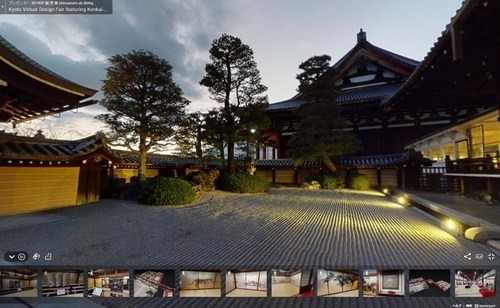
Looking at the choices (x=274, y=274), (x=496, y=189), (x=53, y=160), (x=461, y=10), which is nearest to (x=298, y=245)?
(x=274, y=274)

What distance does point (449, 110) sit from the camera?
10.8 meters

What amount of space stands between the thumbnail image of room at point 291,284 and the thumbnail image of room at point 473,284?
35.7 inches

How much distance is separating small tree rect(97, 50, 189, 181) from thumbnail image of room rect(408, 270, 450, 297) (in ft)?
27.8

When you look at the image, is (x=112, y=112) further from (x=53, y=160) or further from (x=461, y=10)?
(x=461, y=10)

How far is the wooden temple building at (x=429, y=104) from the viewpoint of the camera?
3.62 m

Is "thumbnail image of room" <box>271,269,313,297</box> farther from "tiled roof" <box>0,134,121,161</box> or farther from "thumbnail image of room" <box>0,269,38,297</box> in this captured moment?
"tiled roof" <box>0,134,121,161</box>

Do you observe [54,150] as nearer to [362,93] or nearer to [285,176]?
[285,176]

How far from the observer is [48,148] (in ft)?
17.7

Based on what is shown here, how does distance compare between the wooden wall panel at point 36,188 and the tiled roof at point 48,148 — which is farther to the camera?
the wooden wall panel at point 36,188

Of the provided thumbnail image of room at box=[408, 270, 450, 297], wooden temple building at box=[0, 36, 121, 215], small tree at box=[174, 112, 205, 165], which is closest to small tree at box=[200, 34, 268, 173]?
small tree at box=[174, 112, 205, 165]

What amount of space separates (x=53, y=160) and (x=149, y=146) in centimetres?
353

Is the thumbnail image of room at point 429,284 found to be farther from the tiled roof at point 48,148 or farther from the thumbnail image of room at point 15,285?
the tiled roof at point 48,148

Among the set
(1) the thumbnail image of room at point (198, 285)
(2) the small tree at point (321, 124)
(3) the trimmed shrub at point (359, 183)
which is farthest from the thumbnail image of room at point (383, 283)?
(3) the trimmed shrub at point (359, 183)

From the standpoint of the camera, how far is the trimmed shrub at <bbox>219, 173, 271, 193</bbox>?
32.1 feet
